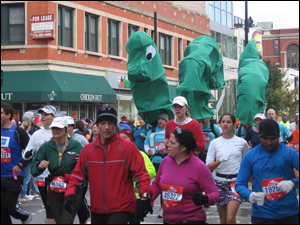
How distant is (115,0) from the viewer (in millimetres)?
28203

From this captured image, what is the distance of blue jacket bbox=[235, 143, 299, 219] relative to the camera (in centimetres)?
479

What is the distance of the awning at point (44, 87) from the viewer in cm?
2256

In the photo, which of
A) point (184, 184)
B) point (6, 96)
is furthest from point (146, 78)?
point (6, 96)

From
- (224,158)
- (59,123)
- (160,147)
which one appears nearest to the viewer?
(59,123)

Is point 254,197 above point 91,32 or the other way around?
the other way around

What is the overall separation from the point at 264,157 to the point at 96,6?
2307cm

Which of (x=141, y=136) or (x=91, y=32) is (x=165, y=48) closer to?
(x=91, y=32)

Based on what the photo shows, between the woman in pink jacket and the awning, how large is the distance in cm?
1807

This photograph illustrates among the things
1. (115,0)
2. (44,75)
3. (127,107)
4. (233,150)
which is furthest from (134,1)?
(233,150)

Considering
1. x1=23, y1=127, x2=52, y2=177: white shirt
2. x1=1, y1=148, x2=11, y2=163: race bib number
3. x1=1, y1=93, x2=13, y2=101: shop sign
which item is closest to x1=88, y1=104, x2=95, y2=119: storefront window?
x1=1, y1=93, x2=13, y2=101: shop sign

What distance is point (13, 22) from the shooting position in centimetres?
2398

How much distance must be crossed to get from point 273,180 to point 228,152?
2.11 metres

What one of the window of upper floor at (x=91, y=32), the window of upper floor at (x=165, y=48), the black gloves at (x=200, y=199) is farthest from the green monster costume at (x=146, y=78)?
the window of upper floor at (x=165, y=48)

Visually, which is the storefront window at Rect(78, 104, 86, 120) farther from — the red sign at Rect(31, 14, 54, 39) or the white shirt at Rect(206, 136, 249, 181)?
the white shirt at Rect(206, 136, 249, 181)
